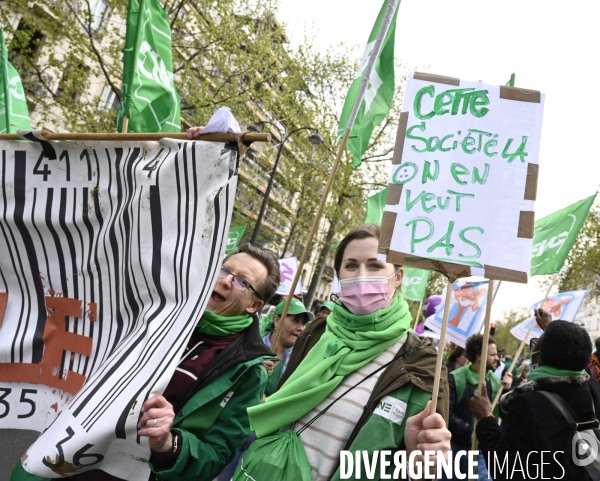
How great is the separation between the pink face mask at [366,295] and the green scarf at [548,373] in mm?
941

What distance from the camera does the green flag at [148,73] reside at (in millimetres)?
4676

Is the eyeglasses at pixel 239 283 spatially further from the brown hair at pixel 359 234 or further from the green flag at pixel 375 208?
the green flag at pixel 375 208

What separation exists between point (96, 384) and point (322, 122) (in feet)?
66.8

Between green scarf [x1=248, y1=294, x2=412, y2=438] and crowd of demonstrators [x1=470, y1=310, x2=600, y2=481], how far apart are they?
0.81 meters

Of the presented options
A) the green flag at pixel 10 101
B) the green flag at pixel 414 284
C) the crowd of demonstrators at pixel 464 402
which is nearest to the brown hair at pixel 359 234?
the crowd of demonstrators at pixel 464 402

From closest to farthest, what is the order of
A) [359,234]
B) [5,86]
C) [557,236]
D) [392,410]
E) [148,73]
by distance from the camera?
[392,410]
[359,234]
[148,73]
[5,86]
[557,236]

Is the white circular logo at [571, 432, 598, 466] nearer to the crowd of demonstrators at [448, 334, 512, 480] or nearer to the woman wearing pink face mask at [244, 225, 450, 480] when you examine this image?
the woman wearing pink face mask at [244, 225, 450, 480]

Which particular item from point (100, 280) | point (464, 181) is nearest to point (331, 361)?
point (464, 181)

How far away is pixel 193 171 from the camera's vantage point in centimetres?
206

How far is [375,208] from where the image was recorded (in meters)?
8.13

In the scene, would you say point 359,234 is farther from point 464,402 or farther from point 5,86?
point 5,86

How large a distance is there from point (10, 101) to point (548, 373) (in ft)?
18.2

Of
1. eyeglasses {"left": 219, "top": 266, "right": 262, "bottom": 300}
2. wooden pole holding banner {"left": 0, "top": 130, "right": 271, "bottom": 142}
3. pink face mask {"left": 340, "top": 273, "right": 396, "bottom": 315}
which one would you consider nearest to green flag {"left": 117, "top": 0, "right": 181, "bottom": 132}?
wooden pole holding banner {"left": 0, "top": 130, "right": 271, "bottom": 142}

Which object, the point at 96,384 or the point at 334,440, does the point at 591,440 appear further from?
the point at 96,384
